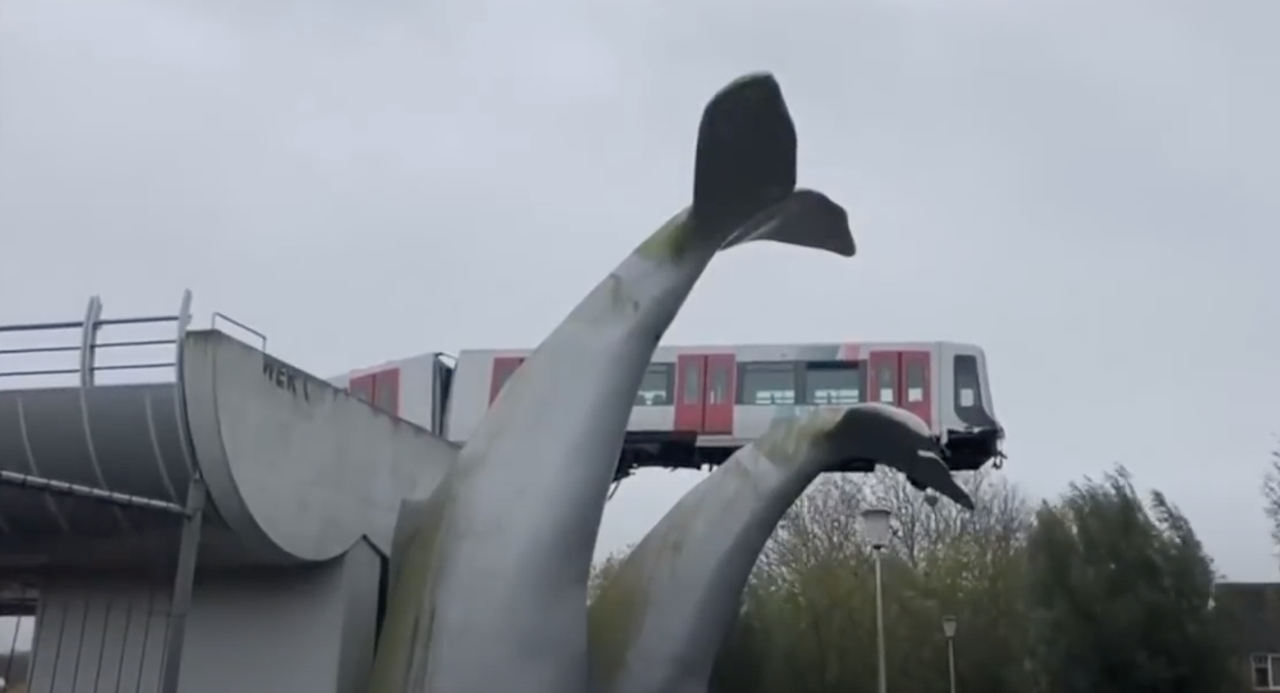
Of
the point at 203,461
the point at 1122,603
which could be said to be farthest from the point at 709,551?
the point at 1122,603

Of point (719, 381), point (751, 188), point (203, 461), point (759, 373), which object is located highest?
point (759, 373)

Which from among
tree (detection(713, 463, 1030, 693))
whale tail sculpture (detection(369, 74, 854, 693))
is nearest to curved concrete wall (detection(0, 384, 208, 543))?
whale tail sculpture (detection(369, 74, 854, 693))

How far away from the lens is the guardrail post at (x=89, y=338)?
8.92m

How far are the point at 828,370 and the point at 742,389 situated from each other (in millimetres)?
1623

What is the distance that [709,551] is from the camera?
976 centimetres

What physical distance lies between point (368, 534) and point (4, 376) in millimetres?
2919

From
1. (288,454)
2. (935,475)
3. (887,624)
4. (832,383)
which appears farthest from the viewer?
(887,624)

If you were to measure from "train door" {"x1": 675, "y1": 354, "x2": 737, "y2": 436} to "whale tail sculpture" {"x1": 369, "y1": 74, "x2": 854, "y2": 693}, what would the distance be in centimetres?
1514

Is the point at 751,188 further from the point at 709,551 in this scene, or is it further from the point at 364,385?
the point at 364,385

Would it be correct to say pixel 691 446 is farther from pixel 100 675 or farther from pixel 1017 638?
pixel 100 675

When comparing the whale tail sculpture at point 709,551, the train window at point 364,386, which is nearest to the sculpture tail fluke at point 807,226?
the whale tail sculpture at point 709,551

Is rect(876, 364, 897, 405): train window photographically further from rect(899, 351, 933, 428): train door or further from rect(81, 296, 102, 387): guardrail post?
rect(81, 296, 102, 387): guardrail post

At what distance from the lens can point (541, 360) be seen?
8891mm

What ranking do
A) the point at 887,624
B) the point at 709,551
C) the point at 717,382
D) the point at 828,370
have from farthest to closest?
the point at 887,624 < the point at 717,382 < the point at 828,370 < the point at 709,551
